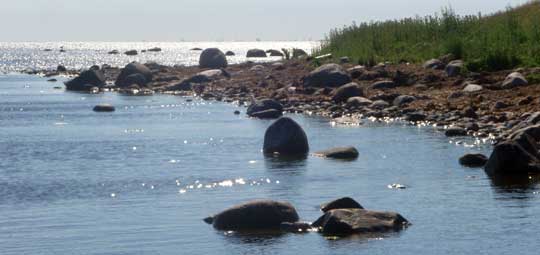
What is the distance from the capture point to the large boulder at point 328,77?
170 feet

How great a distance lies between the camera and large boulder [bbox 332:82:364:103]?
47.0m

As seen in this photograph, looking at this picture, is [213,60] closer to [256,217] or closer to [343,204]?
[343,204]

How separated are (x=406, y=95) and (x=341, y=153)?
13925mm

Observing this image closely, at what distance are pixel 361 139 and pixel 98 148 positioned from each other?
779cm

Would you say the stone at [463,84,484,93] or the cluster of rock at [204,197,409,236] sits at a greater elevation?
the stone at [463,84,484,93]

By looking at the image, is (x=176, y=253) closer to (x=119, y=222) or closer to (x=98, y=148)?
(x=119, y=222)

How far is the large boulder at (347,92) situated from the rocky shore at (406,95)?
0.04m

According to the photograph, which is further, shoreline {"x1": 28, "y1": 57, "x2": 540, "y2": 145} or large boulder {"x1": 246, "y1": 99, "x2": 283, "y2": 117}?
large boulder {"x1": 246, "y1": 99, "x2": 283, "y2": 117}

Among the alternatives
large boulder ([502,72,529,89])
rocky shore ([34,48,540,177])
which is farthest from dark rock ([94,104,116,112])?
large boulder ([502,72,529,89])

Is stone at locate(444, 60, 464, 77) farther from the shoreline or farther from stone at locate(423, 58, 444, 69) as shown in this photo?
stone at locate(423, 58, 444, 69)

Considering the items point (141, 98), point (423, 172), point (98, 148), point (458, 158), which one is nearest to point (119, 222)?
point (423, 172)

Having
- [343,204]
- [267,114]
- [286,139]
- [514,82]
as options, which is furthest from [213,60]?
[343,204]

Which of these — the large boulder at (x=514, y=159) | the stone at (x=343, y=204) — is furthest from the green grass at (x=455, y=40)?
the stone at (x=343, y=204)

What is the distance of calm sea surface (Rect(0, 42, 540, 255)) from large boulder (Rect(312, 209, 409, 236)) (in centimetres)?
30
